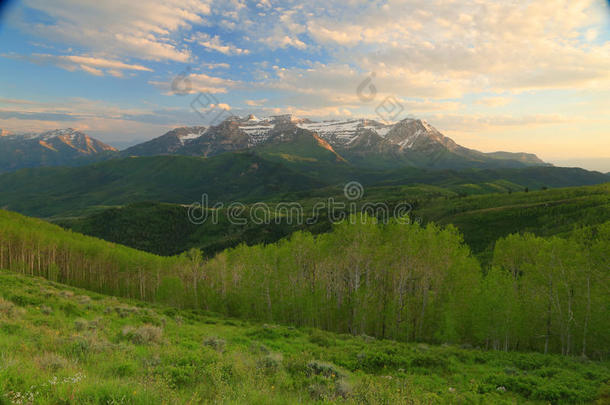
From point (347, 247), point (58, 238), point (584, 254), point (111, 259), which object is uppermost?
point (584, 254)

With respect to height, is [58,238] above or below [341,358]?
below

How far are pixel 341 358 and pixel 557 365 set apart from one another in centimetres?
1897

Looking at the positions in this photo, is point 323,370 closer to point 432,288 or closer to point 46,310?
point 46,310

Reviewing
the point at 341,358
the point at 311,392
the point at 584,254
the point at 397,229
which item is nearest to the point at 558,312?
the point at 584,254

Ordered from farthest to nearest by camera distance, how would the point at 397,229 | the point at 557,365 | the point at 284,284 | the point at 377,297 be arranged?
the point at 284,284, the point at 377,297, the point at 397,229, the point at 557,365

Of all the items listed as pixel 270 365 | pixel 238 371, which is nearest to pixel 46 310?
pixel 270 365

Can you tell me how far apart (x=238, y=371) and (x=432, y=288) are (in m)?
40.8

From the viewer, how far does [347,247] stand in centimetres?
4650

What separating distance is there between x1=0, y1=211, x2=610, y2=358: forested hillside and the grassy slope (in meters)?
10.9

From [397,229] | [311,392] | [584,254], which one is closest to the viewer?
[311,392]

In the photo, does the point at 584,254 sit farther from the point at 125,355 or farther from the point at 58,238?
the point at 58,238

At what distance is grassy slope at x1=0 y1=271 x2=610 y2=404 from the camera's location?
8.89 meters

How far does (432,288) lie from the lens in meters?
45.2

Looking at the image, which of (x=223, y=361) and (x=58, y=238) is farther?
(x=58, y=238)
